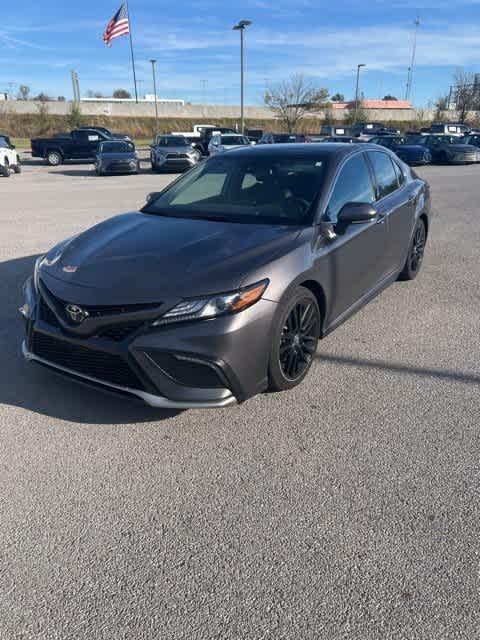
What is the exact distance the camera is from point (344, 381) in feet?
11.8

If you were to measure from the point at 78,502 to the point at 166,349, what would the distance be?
34.8 inches

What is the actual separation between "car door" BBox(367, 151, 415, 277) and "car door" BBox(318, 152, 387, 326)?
128mm

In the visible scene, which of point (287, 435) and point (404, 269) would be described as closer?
point (287, 435)

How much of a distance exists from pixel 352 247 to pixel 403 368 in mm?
1004

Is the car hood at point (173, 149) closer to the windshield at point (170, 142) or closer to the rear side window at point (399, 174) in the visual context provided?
the windshield at point (170, 142)

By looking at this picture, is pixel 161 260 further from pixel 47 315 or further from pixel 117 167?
pixel 117 167

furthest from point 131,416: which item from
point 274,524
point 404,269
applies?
point 404,269

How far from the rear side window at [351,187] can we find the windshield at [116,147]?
1883 centimetres

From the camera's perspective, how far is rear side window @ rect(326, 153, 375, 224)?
3775mm

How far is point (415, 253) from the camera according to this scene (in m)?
5.78

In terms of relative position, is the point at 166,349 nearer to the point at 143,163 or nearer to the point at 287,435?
the point at 287,435

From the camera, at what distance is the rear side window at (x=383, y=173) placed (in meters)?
4.59

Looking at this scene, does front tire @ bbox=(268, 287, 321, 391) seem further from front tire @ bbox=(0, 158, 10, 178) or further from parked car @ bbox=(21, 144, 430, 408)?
front tire @ bbox=(0, 158, 10, 178)

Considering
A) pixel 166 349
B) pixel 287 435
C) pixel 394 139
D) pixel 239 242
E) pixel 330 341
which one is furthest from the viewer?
pixel 394 139
